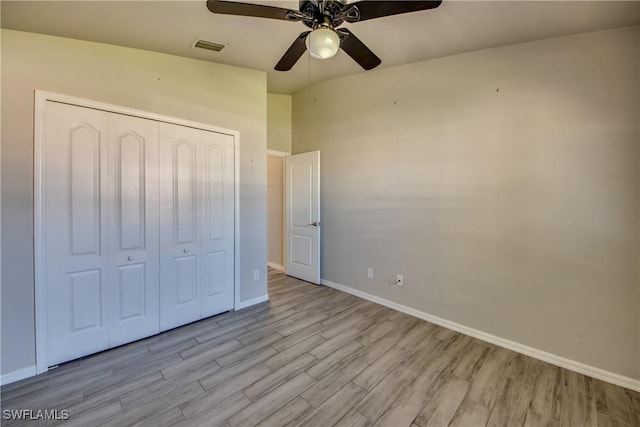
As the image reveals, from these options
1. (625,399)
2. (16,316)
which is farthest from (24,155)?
(625,399)

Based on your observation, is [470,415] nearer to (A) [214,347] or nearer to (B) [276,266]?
(A) [214,347]

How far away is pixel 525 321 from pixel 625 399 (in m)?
0.70

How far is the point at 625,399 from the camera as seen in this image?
1896 mm

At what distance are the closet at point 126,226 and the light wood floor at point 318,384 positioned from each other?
0.98ft

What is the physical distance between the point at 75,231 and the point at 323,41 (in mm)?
2452

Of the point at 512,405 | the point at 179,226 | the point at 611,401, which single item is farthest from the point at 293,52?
the point at 611,401

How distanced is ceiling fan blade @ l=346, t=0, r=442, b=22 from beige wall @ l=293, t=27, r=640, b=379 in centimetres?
152

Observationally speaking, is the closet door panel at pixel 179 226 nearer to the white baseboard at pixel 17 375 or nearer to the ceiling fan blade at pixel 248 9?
the white baseboard at pixel 17 375

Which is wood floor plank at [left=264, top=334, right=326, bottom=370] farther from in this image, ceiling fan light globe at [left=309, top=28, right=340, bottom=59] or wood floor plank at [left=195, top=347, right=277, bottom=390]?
ceiling fan light globe at [left=309, top=28, right=340, bottom=59]

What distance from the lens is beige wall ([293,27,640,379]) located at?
2061 mm

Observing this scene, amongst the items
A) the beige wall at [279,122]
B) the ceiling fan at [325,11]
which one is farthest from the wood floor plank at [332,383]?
the beige wall at [279,122]

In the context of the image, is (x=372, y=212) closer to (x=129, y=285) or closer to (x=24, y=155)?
(x=129, y=285)

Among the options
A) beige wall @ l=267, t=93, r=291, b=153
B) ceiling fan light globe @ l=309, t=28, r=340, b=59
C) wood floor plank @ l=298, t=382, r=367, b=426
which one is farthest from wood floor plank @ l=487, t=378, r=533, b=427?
beige wall @ l=267, t=93, r=291, b=153

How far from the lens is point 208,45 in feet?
8.46
